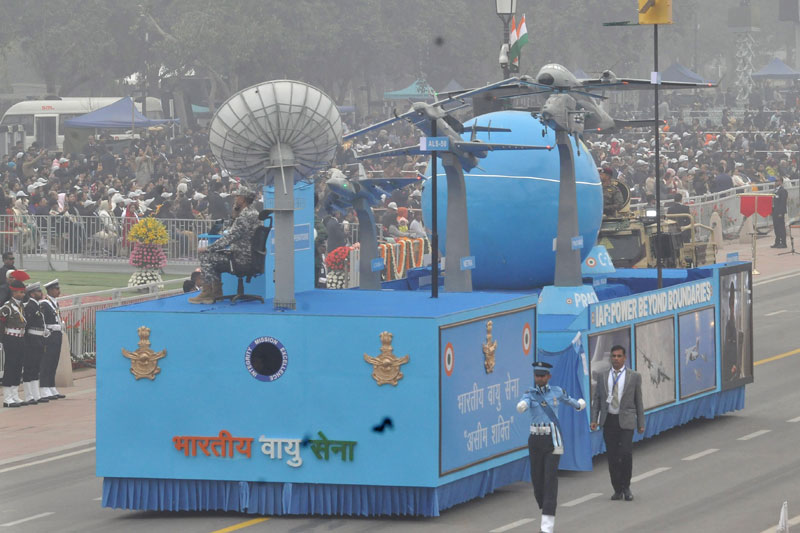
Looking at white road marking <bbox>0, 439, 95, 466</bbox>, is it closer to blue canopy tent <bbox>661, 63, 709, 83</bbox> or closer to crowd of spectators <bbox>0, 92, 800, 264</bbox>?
crowd of spectators <bbox>0, 92, 800, 264</bbox>

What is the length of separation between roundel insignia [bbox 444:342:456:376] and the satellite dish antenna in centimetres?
171

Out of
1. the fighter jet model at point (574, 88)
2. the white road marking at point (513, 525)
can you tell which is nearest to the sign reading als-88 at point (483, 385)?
the white road marking at point (513, 525)

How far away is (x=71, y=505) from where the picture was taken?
1747cm

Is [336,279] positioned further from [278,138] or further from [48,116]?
[48,116]

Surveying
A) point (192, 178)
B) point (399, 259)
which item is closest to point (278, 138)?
point (399, 259)

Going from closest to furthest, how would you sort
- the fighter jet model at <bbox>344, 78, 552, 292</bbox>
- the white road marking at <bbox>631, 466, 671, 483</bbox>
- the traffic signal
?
the white road marking at <bbox>631, 466, 671, 483</bbox>
the fighter jet model at <bbox>344, 78, 552, 292</bbox>
the traffic signal

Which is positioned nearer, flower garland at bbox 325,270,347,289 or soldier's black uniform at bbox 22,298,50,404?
soldier's black uniform at bbox 22,298,50,404

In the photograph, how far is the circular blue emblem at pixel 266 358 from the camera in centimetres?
1616

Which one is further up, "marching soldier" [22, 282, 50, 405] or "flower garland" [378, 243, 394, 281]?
"flower garland" [378, 243, 394, 281]

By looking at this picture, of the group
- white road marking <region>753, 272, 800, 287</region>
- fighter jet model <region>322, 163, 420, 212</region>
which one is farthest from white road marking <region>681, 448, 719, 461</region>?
white road marking <region>753, 272, 800, 287</region>

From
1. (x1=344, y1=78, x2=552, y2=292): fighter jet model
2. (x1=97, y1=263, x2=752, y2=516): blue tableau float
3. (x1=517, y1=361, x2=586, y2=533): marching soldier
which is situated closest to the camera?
(x1=517, y1=361, x2=586, y2=533): marching soldier

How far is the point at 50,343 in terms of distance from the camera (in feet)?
80.6

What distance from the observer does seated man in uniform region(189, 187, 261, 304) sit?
672 inches

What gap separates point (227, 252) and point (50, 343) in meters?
8.38
